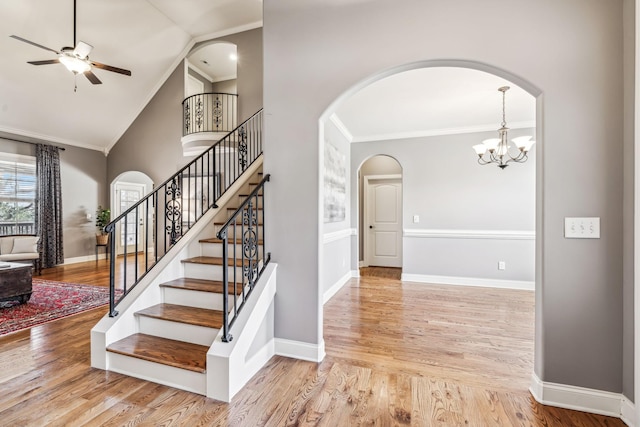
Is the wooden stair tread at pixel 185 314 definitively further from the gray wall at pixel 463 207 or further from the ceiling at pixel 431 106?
the gray wall at pixel 463 207

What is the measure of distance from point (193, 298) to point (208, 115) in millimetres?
5871

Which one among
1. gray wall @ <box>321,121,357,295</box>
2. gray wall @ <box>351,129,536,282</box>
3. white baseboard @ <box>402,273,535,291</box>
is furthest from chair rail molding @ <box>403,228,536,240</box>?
gray wall @ <box>321,121,357,295</box>

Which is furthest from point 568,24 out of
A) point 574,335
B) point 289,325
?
point 289,325

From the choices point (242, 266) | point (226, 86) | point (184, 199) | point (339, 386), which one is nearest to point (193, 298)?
point (242, 266)

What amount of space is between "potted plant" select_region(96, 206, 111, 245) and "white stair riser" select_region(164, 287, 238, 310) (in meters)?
6.01

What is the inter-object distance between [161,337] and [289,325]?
1008 mm

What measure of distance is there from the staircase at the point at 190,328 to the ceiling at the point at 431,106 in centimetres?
200

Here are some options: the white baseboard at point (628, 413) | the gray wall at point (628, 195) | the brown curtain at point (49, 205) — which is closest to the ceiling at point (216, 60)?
the brown curtain at point (49, 205)

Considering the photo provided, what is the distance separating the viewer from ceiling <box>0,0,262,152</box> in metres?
4.77

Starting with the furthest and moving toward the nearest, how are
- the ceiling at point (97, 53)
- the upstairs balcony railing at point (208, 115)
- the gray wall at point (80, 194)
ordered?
1. the gray wall at point (80, 194)
2. the upstairs balcony railing at point (208, 115)
3. the ceiling at point (97, 53)

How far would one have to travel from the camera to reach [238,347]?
1.96 meters

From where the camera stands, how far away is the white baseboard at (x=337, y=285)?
417 centimetres

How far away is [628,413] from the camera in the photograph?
169 centimetres

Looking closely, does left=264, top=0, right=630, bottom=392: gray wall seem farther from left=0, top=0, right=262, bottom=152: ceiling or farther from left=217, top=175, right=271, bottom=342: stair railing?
left=0, top=0, right=262, bottom=152: ceiling
